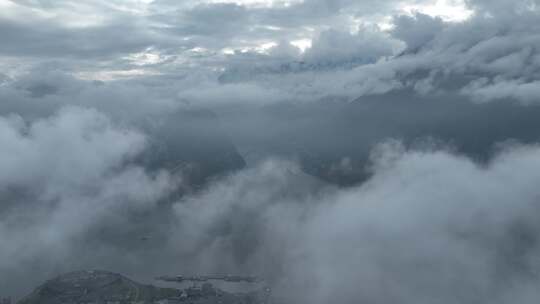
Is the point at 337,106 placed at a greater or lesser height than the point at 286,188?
greater

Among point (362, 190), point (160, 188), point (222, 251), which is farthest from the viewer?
point (160, 188)

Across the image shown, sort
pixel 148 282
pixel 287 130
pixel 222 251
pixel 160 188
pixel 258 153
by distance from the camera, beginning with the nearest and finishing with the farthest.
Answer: pixel 148 282 < pixel 222 251 < pixel 160 188 < pixel 258 153 < pixel 287 130

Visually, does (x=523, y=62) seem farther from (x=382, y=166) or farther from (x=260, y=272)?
(x=260, y=272)

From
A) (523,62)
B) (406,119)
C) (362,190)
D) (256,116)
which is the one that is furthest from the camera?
(256,116)

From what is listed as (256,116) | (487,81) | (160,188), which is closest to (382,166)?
(487,81)

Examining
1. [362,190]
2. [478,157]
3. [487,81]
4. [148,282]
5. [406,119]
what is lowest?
[148,282]

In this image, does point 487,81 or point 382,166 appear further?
point 487,81

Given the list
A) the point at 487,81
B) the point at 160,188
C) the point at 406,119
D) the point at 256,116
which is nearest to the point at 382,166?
the point at 406,119

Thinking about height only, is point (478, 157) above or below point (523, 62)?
below

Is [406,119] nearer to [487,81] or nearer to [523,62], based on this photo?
[487,81]
